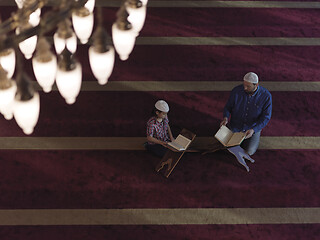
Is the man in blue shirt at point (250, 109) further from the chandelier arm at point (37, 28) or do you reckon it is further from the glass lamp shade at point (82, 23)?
the chandelier arm at point (37, 28)

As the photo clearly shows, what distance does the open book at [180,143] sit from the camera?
4492 mm

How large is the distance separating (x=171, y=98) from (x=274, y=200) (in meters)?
1.91

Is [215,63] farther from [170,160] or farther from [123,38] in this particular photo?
[123,38]

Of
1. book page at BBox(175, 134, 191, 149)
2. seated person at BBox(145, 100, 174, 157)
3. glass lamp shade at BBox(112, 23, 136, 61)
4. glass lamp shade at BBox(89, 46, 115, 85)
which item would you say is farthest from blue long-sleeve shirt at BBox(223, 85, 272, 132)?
glass lamp shade at BBox(89, 46, 115, 85)

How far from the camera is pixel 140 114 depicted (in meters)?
5.27

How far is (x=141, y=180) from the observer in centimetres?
451

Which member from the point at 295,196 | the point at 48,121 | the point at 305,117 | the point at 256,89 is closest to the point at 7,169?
the point at 48,121

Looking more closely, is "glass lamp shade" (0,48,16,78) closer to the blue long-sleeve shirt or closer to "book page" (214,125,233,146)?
"book page" (214,125,233,146)

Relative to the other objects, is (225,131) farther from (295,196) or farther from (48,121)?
(48,121)

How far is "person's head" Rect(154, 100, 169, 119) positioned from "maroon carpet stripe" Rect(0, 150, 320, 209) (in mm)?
634

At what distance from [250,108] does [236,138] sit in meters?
0.38

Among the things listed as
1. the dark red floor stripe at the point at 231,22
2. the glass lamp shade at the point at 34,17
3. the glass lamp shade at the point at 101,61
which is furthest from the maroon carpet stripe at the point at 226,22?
the glass lamp shade at the point at 101,61

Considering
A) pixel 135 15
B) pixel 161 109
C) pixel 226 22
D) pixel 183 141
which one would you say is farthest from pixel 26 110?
pixel 226 22
